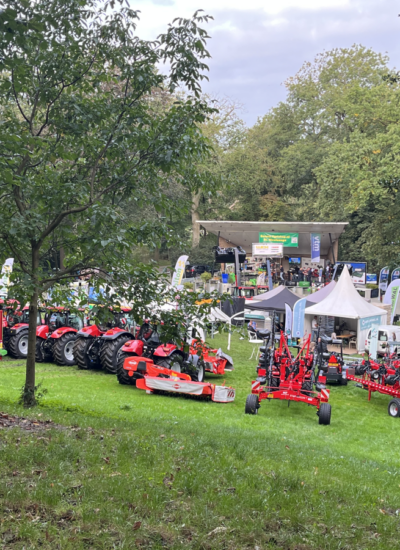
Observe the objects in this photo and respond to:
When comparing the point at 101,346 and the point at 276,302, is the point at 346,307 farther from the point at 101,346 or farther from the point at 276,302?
the point at 101,346

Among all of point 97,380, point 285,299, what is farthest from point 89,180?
point 285,299

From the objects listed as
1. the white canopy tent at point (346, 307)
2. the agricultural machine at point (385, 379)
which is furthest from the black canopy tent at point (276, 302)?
the agricultural machine at point (385, 379)

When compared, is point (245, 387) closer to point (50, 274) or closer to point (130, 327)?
point (130, 327)

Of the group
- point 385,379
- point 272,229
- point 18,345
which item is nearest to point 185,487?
point 385,379

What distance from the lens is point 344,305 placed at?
18234 mm

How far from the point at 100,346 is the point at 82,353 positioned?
0.60 metres

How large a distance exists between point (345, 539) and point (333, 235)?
32240mm

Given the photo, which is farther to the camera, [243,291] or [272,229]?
[272,229]

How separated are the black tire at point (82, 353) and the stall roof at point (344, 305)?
8352 millimetres

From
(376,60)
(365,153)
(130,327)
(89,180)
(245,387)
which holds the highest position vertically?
(376,60)

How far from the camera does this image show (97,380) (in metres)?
13.5

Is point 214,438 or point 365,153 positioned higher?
point 365,153

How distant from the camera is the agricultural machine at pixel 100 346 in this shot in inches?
555

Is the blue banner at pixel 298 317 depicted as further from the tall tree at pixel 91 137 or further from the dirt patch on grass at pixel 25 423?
the dirt patch on grass at pixel 25 423
